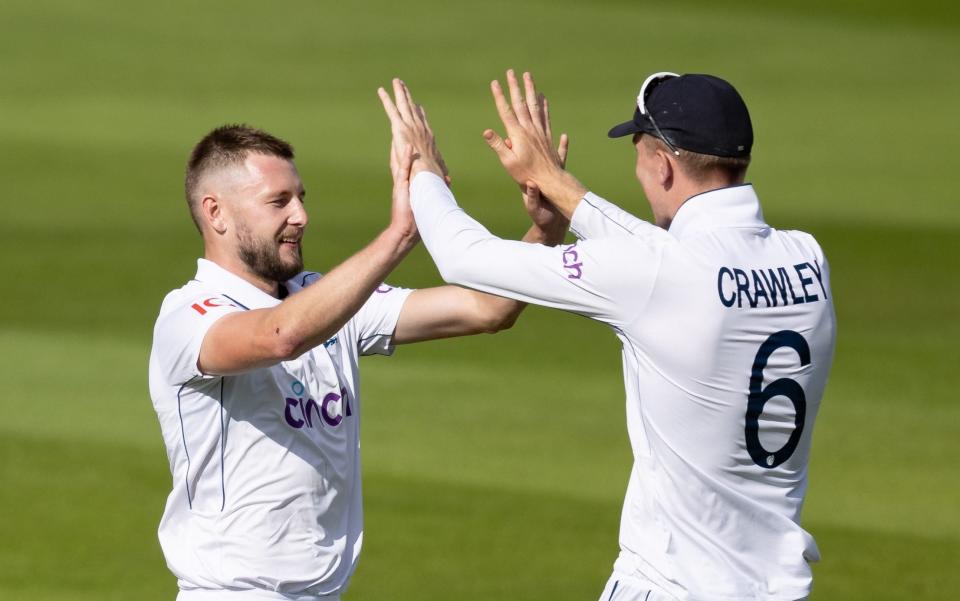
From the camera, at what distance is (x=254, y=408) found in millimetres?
4367

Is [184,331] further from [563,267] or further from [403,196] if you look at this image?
[563,267]

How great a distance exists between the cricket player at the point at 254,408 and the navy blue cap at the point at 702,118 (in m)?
0.61

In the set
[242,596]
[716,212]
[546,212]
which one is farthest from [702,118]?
[242,596]

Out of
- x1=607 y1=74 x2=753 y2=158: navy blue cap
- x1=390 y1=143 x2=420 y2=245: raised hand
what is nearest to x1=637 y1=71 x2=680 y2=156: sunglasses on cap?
x1=607 y1=74 x2=753 y2=158: navy blue cap

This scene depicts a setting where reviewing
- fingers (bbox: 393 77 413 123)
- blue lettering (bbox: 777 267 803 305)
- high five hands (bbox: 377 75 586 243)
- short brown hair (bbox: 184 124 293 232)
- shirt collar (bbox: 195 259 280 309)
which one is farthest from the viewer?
→ short brown hair (bbox: 184 124 293 232)

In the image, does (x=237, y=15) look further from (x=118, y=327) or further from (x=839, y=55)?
(x=118, y=327)

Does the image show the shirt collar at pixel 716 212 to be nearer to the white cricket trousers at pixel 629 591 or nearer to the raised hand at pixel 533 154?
the raised hand at pixel 533 154

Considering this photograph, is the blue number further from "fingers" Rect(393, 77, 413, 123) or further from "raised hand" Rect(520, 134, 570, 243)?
"fingers" Rect(393, 77, 413, 123)

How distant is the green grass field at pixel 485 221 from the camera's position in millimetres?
8000

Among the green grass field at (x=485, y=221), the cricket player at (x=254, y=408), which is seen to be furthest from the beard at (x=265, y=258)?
the green grass field at (x=485, y=221)

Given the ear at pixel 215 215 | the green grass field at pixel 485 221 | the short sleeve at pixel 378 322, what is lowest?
the green grass field at pixel 485 221

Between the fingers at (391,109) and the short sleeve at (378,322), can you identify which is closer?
the fingers at (391,109)

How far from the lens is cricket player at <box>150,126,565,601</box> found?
4270 mm

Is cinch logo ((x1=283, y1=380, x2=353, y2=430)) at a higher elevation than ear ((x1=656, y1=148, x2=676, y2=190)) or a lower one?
lower
